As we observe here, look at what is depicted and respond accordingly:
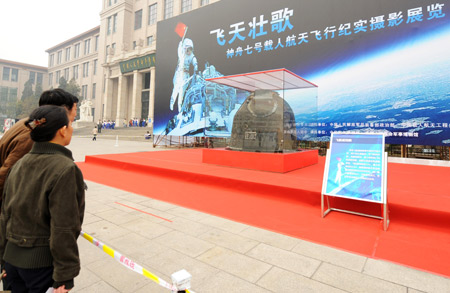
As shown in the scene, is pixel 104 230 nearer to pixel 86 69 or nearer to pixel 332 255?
pixel 332 255

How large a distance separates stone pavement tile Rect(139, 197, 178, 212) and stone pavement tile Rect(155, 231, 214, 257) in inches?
37.2

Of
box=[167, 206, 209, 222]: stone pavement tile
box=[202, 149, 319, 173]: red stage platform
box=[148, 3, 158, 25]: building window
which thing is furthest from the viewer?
box=[148, 3, 158, 25]: building window

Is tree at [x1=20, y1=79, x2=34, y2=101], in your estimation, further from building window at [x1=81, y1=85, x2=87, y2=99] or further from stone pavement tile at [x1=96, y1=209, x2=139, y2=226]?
stone pavement tile at [x1=96, y1=209, x2=139, y2=226]

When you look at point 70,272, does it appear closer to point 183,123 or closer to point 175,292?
point 175,292

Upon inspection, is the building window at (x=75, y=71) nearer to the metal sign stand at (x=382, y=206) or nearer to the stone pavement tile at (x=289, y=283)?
the metal sign stand at (x=382, y=206)

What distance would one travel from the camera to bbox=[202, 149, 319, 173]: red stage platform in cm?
524

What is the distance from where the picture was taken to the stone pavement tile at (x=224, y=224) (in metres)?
2.90

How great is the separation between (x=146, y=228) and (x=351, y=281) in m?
2.18

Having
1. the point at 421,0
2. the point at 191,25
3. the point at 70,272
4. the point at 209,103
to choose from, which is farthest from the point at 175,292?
the point at 191,25

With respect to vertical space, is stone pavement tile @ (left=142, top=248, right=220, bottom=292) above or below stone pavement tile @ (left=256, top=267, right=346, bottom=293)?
below

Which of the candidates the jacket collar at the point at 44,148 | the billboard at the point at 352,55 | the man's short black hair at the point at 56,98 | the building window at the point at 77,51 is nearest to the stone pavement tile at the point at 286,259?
the jacket collar at the point at 44,148

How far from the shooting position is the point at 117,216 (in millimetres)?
3307

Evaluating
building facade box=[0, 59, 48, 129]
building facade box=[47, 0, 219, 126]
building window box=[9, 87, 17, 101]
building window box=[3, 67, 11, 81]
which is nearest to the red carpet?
building facade box=[47, 0, 219, 126]

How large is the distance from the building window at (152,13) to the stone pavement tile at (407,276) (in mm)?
36290
